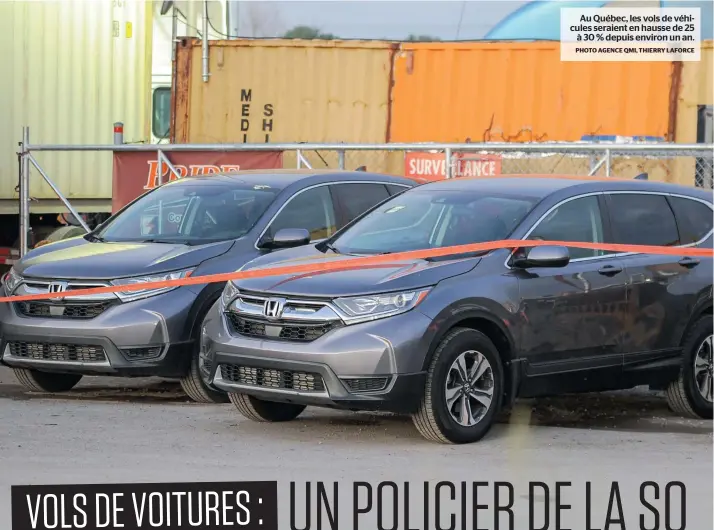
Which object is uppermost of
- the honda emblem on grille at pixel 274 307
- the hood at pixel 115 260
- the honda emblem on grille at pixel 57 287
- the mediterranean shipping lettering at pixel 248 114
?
the mediterranean shipping lettering at pixel 248 114

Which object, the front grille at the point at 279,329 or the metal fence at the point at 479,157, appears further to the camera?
the metal fence at the point at 479,157

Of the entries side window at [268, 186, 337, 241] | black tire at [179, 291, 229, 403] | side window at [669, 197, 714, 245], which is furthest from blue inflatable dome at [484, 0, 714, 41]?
black tire at [179, 291, 229, 403]

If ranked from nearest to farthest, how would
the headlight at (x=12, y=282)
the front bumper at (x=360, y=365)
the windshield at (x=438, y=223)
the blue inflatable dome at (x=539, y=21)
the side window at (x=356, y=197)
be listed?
the front bumper at (x=360, y=365) < the windshield at (x=438, y=223) < the headlight at (x=12, y=282) < the side window at (x=356, y=197) < the blue inflatable dome at (x=539, y=21)

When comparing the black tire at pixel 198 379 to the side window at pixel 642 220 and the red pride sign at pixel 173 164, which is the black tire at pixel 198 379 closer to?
the side window at pixel 642 220

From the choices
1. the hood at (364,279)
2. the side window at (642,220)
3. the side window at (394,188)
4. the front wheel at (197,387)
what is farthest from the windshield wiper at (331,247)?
the side window at (394,188)

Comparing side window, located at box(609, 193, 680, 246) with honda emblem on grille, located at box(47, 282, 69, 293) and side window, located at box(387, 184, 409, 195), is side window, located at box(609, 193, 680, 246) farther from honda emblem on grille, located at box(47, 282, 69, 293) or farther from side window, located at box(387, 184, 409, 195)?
honda emblem on grille, located at box(47, 282, 69, 293)

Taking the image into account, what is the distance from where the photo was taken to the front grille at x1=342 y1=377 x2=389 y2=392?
7773mm

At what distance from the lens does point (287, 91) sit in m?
19.2

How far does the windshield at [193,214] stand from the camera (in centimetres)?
1024

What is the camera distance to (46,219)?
18500 millimetres

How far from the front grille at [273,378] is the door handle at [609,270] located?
206cm

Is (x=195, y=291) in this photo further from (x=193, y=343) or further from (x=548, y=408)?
(x=548, y=408)

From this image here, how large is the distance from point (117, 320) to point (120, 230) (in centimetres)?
156

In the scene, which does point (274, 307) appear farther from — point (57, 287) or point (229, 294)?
point (57, 287)
